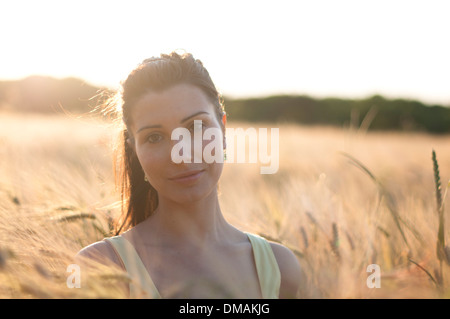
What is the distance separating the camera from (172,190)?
1.47 metres

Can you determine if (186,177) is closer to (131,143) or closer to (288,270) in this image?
(131,143)

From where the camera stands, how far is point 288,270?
5.37ft

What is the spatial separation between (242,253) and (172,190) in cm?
37

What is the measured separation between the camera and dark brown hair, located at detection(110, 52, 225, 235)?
5.13 feet

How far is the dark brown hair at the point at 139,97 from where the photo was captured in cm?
156

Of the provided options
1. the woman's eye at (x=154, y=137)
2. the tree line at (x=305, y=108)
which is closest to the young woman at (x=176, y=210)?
the woman's eye at (x=154, y=137)

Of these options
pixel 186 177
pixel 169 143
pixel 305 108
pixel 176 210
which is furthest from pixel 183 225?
pixel 305 108

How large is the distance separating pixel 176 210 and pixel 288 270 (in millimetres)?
481

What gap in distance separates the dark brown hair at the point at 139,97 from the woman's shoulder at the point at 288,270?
531 millimetres

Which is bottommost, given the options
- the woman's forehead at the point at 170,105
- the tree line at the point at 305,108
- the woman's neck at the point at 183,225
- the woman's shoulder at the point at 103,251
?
the woman's shoulder at the point at 103,251

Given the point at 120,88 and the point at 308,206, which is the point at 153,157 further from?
the point at 308,206

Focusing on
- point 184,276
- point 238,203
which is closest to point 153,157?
point 184,276

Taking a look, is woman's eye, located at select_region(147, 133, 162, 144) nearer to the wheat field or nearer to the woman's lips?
the woman's lips

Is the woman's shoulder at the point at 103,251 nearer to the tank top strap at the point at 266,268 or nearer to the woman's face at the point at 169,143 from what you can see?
the woman's face at the point at 169,143
